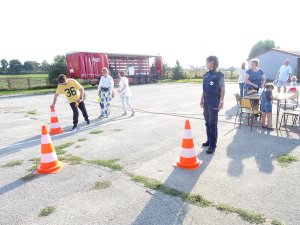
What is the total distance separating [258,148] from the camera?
528 cm

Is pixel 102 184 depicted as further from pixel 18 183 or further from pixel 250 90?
pixel 250 90

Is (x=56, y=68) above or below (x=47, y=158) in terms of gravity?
above

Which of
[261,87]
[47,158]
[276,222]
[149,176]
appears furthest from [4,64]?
[276,222]

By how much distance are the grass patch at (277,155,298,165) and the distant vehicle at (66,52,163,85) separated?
2105 centimetres

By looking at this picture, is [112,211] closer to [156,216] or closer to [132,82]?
[156,216]

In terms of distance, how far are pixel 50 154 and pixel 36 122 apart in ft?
16.5

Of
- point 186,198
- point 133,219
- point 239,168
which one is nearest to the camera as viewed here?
point 133,219

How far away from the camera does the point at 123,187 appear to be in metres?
3.74

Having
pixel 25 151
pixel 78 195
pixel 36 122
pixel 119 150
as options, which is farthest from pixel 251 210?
pixel 36 122

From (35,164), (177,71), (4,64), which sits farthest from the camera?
(4,64)

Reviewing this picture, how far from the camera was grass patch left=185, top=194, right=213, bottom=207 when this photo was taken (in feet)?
10.5

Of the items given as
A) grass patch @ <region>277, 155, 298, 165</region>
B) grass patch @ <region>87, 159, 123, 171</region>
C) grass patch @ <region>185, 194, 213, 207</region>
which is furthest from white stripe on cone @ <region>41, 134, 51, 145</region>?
grass patch @ <region>277, 155, 298, 165</region>

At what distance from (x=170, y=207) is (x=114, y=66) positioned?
25284 mm

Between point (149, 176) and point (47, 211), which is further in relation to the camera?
point (149, 176)
